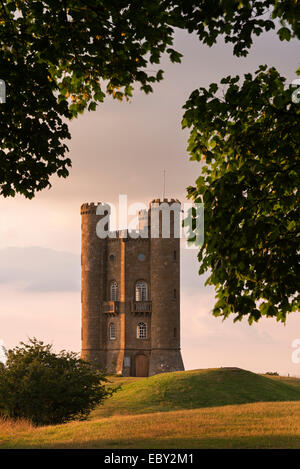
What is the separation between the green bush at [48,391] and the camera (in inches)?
1080

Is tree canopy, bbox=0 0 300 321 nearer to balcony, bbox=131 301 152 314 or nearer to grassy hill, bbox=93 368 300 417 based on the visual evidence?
grassy hill, bbox=93 368 300 417

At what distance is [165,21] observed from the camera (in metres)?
13.4

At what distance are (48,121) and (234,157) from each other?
4.86m

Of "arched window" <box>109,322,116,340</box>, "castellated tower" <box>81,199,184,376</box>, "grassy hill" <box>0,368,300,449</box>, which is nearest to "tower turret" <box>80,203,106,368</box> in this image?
"castellated tower" <box>81,199,184,376</box>

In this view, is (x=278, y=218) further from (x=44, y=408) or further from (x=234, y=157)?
(x=44, y=408)

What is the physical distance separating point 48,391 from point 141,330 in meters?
42.9

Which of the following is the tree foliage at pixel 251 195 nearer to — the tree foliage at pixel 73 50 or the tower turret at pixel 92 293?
the tree foliage at pixel 73 50

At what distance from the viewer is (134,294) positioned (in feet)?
232

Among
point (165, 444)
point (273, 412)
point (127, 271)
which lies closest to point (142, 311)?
point (127, 271)

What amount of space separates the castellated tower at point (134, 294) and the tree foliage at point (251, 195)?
5437 cm

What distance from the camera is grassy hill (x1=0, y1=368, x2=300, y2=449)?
20250 mm

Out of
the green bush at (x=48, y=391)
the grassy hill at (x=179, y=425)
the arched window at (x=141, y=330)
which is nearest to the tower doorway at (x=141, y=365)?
the arched window at (x=141, y=330)

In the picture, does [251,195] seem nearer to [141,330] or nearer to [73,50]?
[73,50]

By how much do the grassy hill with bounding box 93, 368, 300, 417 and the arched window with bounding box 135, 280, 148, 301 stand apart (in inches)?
840
